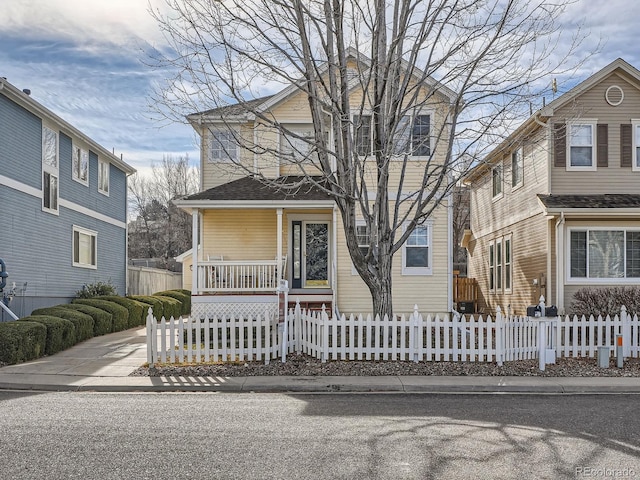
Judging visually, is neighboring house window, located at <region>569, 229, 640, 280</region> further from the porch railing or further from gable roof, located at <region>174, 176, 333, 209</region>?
the porch railing

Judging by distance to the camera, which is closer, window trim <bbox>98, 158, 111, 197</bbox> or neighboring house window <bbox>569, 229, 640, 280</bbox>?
neighboring house window <bbox>569, 229, 640, 280</bbox>

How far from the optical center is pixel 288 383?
32.7 ft

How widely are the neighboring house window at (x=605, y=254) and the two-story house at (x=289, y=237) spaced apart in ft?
11.8

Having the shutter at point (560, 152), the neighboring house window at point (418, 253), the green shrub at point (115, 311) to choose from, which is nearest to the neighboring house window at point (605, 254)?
the shutter at point (560, 152)

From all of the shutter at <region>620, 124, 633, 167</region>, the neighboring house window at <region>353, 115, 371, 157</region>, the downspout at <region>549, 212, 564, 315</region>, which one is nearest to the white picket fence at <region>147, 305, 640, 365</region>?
the neighboring house window at <region>353, 115, 371, 157</region>

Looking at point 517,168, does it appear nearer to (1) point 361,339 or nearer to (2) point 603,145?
(2) point 603,145

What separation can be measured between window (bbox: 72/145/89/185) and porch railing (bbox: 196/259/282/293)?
717 cm

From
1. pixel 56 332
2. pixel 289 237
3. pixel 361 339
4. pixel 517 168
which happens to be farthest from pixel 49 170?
pixel 517 168

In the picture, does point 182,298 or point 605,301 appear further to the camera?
point 182,298

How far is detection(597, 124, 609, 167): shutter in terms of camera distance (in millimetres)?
17438

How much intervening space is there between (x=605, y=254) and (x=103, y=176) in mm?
18450

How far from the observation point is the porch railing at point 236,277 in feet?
54.3

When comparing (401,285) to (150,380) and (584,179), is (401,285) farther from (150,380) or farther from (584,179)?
(150,380)

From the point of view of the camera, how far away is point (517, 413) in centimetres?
791
